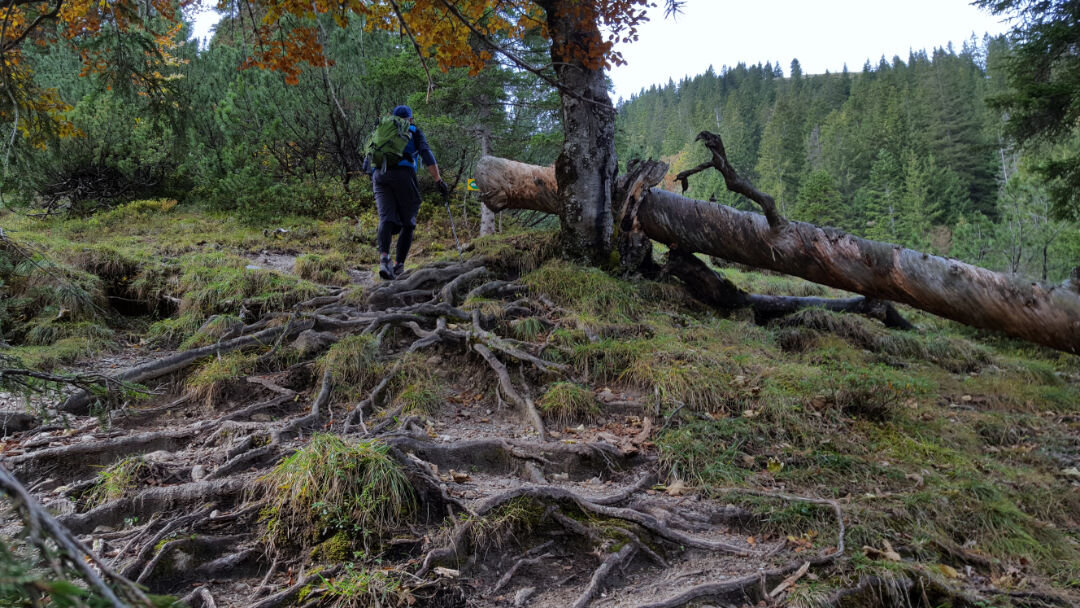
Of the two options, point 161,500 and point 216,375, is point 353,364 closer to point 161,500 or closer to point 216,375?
point 216,375

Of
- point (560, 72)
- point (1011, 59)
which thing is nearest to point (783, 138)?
point (1011, 59)

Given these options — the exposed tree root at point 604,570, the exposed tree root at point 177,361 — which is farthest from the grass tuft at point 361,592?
the exposed tree root at point 177,361

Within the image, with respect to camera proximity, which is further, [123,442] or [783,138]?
[783,138]

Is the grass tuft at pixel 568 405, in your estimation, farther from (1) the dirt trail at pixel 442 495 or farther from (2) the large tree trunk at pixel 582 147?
(2) the large tree trunk at pixel 582 147

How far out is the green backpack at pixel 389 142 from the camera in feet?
22.3

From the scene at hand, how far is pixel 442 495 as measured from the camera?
3.22m

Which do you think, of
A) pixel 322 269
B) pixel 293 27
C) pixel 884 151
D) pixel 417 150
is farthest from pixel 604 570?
pixel 884 151

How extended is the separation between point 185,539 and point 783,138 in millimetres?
66384

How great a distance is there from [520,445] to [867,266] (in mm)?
4844

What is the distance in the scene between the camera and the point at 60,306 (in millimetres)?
6535

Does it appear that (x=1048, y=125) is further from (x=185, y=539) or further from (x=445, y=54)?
(x=185, y=539)

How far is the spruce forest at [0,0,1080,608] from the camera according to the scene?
2.84m

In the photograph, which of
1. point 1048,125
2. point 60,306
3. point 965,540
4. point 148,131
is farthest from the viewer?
point 148,131

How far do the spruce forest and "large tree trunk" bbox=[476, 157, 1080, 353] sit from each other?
0.11 ft
